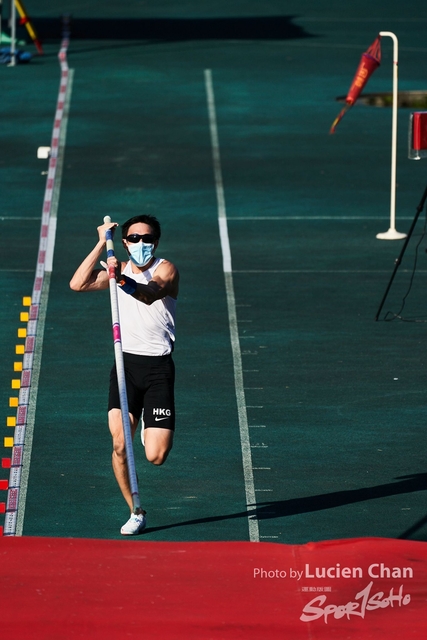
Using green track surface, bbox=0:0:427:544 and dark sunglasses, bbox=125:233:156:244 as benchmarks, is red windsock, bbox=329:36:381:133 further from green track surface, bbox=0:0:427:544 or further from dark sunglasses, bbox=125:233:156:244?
dark sunglasses, bbox=125:233:156:244

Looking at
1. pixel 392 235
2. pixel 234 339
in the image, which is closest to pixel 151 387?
pixel 234 339

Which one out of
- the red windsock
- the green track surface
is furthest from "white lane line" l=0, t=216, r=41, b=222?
the red windsock

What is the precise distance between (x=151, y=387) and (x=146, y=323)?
48cm

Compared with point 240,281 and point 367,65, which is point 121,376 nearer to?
point 240,281

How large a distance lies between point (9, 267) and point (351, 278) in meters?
4.71

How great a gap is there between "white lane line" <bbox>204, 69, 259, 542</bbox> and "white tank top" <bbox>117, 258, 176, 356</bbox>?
1.62 meters

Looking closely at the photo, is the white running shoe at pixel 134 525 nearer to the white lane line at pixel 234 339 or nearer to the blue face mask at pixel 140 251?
the white lane line at pixel 234 339

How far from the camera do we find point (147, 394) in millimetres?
10242

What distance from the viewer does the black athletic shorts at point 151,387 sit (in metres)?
10.2

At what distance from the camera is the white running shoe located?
1018 cm

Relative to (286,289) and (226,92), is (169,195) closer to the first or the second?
(286,289)

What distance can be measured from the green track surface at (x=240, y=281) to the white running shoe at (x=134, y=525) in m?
0.19

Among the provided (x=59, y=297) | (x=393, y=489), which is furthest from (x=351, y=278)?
(x=393, y=489)

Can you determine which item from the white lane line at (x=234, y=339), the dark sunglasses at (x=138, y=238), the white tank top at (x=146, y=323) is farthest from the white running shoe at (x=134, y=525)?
the dark sunglasses at (x=138, y=238)
